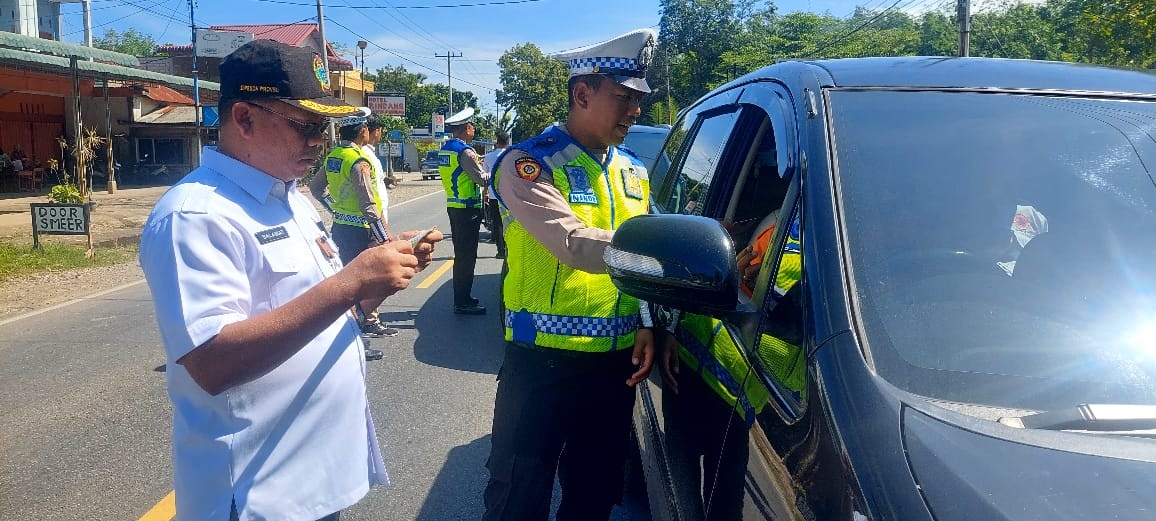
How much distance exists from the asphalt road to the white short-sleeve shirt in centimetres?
176

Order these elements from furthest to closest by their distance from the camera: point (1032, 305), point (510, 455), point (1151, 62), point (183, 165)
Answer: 1. point (183, 165)
2. point (1151, 62)
3. point (510, 455)
4. point (1032, 305)

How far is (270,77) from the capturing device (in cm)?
197

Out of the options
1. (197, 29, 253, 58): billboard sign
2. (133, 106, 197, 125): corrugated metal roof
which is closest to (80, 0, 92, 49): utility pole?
(133, 106, 197, 125): corrugated metal roof

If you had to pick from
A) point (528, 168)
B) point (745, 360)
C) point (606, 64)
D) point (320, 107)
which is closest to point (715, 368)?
point (745, 360)

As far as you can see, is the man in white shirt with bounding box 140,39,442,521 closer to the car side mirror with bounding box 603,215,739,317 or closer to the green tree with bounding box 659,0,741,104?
the car side mirror with bounding box 603,215,739,317

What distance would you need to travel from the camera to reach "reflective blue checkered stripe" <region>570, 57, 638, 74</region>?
8.41 feet

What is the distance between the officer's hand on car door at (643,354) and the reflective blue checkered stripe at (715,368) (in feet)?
0.27

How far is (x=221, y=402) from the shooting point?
1.79m

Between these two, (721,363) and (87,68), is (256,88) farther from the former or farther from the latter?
(87,68)

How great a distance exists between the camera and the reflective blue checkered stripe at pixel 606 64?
A: 256 centimetres

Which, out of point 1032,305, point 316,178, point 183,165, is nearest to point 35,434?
point 316,178

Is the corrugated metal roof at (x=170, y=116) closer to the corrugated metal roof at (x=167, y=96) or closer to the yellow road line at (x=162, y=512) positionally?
the corrugated metal roof at (x=167, y=96)

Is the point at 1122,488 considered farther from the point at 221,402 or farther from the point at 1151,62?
the point at 1151,62

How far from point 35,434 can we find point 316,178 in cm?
285
